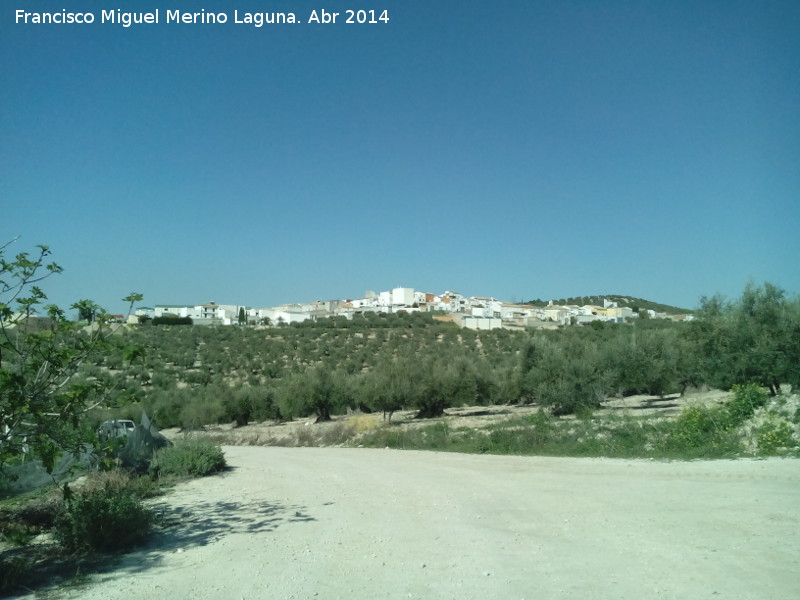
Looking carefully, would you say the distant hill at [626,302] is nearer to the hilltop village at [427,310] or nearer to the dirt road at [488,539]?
the hilltop village at [427,310]

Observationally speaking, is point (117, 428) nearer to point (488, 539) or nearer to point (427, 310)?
point (488, 539)

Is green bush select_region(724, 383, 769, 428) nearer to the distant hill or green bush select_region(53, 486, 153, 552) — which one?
green bush select_region(53, 486, 153, 552)

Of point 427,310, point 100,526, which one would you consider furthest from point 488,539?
point 427,310

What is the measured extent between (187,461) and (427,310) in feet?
395

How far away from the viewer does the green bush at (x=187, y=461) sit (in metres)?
17.1

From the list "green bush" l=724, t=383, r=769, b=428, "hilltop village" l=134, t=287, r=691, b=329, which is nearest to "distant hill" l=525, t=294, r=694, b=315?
"hilltop village" l=134, t=287, r=691, b=329

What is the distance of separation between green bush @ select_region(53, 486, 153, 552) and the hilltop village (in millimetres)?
61994

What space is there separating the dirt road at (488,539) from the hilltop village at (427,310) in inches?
2366

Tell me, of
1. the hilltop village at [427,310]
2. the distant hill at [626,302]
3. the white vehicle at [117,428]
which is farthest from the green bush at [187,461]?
the distant hill at [626,302]

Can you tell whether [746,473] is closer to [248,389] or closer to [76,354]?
[76,354]

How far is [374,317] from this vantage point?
106062 millimetres

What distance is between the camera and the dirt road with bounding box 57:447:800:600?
7012 mm

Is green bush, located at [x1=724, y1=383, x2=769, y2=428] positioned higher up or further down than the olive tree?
further down

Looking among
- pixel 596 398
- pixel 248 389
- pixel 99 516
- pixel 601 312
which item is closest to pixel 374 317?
pixel 601 312
